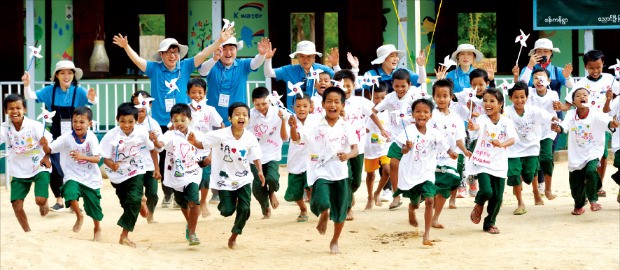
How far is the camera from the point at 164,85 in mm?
11664

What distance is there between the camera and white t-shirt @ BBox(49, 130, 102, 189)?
1045cm

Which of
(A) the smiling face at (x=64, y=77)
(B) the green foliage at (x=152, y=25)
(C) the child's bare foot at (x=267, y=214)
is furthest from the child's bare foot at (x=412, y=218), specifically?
(B) the green foliage at (x=152, y=25)

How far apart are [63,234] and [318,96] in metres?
2.79

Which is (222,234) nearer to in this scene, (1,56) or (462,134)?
(462,134)

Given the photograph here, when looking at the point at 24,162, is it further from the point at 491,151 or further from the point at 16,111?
the point at 491,151

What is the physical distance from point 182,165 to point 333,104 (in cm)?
145

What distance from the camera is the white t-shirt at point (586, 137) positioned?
37.9 ft

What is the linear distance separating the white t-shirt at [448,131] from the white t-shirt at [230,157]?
1645 millimetres

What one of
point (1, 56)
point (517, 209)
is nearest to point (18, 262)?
point (517, 209)

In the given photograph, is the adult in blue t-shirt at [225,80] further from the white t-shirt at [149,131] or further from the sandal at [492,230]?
the sandal at [492,230]

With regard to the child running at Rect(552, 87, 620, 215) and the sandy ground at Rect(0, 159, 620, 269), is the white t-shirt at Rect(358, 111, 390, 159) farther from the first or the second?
the child running at Rect(552, 87, 620, 215)

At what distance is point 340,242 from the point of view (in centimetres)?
1050

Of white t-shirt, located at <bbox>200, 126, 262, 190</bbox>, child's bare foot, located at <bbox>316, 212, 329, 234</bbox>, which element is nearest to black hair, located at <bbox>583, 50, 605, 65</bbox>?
child's bare foot, located at <bbox>316, 212, 329, 234</bbox>

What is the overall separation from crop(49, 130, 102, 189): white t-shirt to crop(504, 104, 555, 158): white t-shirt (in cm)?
406
